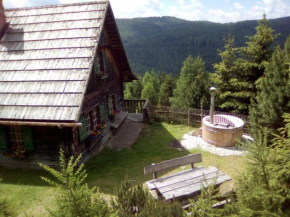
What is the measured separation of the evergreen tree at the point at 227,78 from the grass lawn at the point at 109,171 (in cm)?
603

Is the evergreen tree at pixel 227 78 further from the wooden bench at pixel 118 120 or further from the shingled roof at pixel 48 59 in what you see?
the shingled roof at pixel 48 59

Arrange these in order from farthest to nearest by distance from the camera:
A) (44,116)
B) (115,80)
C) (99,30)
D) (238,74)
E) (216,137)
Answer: (238,74)
(115,80)
(216,137)
(99,30)
(44,116)

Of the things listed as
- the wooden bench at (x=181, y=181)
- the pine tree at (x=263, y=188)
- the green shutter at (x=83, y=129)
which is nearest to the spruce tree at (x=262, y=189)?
the pine tree at (x=263, y=188)

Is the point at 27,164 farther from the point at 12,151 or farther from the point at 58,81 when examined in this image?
the point at 58,81

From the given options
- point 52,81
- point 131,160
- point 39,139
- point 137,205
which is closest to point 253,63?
point 131,160

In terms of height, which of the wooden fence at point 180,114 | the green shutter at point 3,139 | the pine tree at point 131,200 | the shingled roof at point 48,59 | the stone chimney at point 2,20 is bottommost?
the wooden fence at point 180,114

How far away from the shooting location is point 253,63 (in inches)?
687

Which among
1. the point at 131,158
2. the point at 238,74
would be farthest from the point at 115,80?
the point at 238,74

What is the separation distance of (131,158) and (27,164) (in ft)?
15.1

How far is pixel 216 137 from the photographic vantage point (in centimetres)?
1288

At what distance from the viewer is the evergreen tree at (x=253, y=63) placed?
17.2 metres

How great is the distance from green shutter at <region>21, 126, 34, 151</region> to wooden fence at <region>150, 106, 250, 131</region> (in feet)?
31.0

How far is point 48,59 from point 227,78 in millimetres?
13576

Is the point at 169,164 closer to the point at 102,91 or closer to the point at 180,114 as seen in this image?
the point at 102,91
